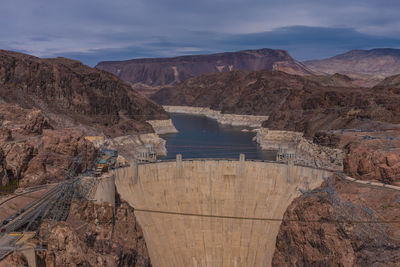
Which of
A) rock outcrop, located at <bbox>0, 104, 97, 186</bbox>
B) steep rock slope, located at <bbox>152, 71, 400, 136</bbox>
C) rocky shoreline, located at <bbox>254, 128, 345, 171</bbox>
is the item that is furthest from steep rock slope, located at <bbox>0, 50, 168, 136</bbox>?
steep rock slope, located at <bbox>152, 71, 400, 136</bbox>

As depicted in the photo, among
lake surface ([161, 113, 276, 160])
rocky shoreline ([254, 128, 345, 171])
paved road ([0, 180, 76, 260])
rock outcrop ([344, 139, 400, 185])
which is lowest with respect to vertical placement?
lake surface ([161, 113, 276, 160])

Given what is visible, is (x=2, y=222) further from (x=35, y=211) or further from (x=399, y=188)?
(x=399, y=188)

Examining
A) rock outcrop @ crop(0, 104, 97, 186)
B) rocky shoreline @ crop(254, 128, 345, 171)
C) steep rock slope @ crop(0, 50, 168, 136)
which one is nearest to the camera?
rock outcrop @ crop(0, 104, 97, 186)

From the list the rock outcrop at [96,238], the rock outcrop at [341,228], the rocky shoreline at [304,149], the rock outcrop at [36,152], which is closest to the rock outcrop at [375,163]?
the rock outcrop at [341,228]

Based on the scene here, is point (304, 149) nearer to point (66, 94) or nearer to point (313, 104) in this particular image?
point (313, 104)

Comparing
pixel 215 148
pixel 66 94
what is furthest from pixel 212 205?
pixel 66 94

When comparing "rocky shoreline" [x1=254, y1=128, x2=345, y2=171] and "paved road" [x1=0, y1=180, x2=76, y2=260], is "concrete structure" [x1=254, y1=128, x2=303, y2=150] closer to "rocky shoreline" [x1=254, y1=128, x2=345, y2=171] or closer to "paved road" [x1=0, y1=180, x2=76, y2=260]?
"rocky shoreline" [x1=254, y1=128, x2=345, y2=171]
